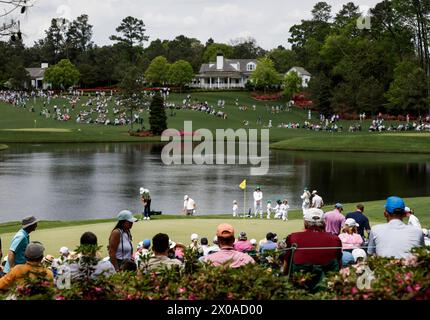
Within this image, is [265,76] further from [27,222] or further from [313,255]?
[313,255]

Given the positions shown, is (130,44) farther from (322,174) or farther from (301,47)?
(322,174)

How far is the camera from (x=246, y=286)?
7027 mm

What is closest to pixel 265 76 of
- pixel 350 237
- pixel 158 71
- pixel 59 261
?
pixel 158 71

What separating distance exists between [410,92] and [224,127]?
27720 millimetres

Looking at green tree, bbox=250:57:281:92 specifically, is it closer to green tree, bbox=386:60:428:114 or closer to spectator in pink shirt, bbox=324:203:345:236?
green tree, bbox=386:60:428:114

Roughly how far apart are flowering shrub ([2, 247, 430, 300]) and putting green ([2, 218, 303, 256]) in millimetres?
11331

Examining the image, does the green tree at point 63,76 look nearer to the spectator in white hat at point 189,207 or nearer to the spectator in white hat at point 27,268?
the spectator in white hat at point 189,207

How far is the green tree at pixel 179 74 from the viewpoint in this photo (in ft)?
463

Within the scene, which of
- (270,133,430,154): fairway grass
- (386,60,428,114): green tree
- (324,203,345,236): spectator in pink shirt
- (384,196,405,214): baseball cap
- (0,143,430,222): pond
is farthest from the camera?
(386,60,428,114): green tree

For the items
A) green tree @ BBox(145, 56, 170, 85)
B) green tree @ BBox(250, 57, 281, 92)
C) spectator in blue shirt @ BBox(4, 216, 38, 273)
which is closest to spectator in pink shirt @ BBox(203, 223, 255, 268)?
spectator in blue shirt @ BBox(4, 216, 38, 273)

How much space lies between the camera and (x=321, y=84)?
112 metres

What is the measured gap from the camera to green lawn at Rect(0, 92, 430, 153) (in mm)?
81750

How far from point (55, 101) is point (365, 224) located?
10430cm

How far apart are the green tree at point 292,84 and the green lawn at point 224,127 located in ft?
8.36
